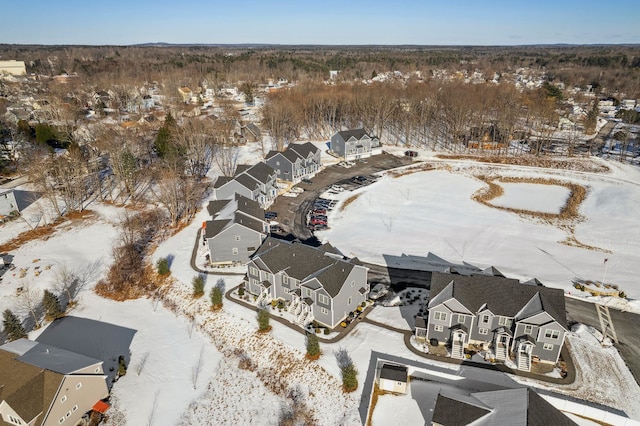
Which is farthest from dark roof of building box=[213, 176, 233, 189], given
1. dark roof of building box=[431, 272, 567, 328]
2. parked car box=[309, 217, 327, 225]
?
dark roof of building box=[431, 272, 567, 328]

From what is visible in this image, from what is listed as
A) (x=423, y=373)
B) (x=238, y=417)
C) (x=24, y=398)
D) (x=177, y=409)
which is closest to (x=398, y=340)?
(x=423, y=373)

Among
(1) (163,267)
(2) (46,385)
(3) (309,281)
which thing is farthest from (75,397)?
(3) (309,281)

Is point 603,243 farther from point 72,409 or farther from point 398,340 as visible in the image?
point 72,409

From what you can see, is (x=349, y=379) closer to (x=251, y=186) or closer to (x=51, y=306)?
(x=51, y=306)

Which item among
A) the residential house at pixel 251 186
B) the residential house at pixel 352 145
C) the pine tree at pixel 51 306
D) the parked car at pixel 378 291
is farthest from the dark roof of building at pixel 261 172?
the pine tree at pixel 51 306

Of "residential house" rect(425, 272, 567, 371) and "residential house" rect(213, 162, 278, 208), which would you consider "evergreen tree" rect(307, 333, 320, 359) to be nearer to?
"residential house" rect(425, 272, 567, 371)

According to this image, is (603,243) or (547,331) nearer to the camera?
(547,331)
